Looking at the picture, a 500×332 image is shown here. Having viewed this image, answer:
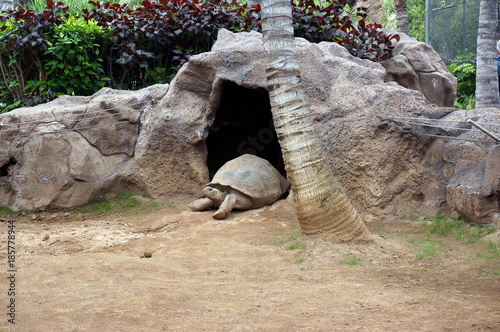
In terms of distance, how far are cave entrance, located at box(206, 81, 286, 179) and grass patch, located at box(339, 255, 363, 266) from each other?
379 centimetres

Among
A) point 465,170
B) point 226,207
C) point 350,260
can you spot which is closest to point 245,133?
point 226,207

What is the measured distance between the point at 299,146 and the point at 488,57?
551 cm

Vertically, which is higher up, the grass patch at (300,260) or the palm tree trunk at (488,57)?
the palm tree trunk at (488,57)

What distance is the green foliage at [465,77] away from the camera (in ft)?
44.6

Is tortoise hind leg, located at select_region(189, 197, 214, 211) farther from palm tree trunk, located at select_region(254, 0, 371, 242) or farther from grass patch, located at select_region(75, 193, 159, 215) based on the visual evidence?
palm tree trunk, located at select_region(254, 0, 371, 242)

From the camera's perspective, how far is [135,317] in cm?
353

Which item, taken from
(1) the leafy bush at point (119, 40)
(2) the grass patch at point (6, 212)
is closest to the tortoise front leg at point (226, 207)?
(2) the grass patch at point (6, 212)

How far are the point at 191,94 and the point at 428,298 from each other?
4492 millimetres

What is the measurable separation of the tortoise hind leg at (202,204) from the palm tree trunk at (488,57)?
16.6ft

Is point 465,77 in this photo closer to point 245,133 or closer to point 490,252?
point 245,133

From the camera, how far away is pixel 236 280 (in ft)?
14.9

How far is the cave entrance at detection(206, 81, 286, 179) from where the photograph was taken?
875cm

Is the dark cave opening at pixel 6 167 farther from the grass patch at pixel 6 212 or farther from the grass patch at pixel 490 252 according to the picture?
the grass patch at pixel 490 252

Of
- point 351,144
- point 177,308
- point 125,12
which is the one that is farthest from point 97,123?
point 177,308
